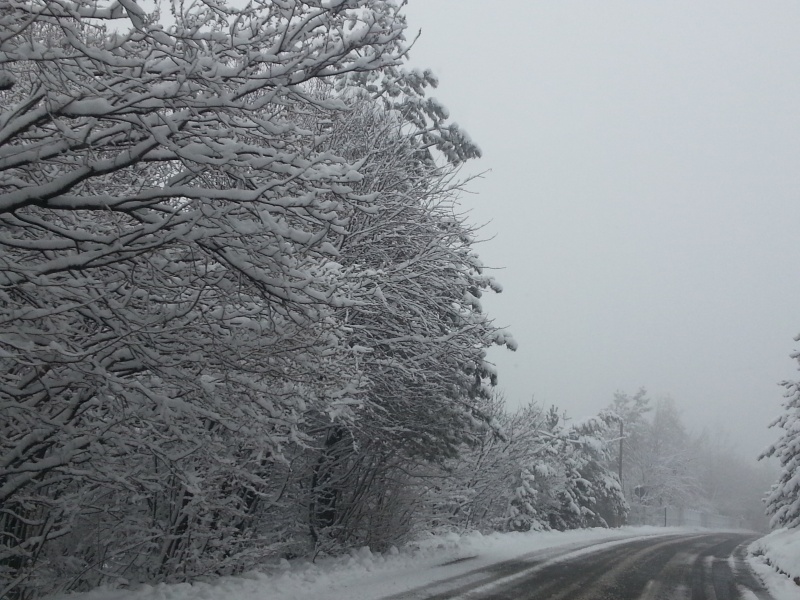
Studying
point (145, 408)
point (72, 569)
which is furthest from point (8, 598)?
point (145, 408)

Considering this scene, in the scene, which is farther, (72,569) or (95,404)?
(72,569)

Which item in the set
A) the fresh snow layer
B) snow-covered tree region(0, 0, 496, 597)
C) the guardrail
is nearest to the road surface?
the fresh snow layer

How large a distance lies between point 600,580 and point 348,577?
4851 millimetres

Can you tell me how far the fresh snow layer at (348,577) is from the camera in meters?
6.93

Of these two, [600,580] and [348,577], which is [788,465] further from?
[348,577]

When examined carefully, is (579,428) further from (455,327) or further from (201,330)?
(201,330)

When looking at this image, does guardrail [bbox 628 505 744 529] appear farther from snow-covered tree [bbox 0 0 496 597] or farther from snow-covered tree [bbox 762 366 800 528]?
snow-covered tree [bbox 0 0 496 597]

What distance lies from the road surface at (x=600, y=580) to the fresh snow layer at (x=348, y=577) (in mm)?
387

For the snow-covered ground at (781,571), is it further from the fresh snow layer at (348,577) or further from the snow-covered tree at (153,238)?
the snow-covered tree at (153,238)

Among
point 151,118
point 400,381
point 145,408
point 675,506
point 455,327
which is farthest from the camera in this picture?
point 675,506

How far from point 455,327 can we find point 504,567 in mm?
4536

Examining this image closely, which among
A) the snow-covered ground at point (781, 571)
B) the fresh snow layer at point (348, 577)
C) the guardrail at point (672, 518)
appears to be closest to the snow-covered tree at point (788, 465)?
the snow-covered ground at point (781, 571)

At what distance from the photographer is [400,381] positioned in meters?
10.8

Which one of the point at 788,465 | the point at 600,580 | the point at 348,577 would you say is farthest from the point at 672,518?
the point at 348,577
